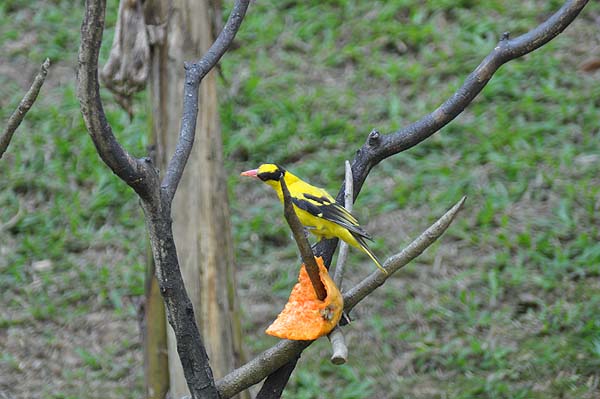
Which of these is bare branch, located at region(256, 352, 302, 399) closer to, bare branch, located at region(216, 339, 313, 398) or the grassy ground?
bare branch, located at region(216, 339, 313, 398)

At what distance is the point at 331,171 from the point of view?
248 inches

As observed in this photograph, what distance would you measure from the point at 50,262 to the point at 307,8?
327cm

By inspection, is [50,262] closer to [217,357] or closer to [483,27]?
[217,357]

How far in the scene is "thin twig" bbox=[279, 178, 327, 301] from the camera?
77.1 inches

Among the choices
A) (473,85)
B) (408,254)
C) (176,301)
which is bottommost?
(408,254)

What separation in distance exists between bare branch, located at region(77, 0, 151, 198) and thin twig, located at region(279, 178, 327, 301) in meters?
0.34

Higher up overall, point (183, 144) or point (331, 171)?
point (331, 171)

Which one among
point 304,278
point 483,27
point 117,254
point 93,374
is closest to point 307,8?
point 483,27

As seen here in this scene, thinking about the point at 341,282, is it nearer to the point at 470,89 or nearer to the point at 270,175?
the point at 270,175

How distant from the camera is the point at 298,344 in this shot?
2.35m

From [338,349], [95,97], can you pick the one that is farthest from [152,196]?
[338,349]

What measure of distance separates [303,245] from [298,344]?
1.28 feet

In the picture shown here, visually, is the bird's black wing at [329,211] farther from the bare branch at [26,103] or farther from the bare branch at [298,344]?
the bare branch at [26,103]

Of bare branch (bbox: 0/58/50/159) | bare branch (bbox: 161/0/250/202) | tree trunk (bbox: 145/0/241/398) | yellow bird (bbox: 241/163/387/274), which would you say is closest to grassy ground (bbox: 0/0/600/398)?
tree trunk (bbox: 145/0/241/398)
